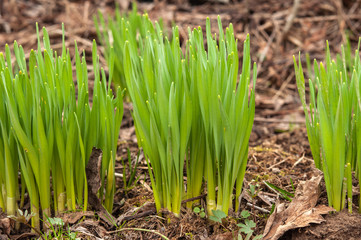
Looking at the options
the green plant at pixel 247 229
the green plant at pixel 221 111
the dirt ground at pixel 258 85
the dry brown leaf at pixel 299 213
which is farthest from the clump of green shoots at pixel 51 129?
the dry brown leaf at pixel 299 213

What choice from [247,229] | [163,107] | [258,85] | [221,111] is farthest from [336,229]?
[258,85]

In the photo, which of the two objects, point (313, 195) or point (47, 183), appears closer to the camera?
point (313, 195)

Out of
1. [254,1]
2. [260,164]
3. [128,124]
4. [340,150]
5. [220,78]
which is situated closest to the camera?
[340,150]

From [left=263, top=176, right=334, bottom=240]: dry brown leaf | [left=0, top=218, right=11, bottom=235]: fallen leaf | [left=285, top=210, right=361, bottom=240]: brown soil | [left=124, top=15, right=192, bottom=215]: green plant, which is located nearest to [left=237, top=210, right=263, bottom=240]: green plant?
[left=263, top=176, right=334, bottom=240]: dry brown leaf

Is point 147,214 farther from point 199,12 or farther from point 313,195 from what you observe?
A: point 199,12

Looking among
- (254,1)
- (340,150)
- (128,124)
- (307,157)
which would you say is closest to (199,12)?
(254,1)

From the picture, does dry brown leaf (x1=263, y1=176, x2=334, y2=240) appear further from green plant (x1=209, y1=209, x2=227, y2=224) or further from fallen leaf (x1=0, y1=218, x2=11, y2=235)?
fallen leaf (x1=0, y1=218, x2=11, y2=235)
